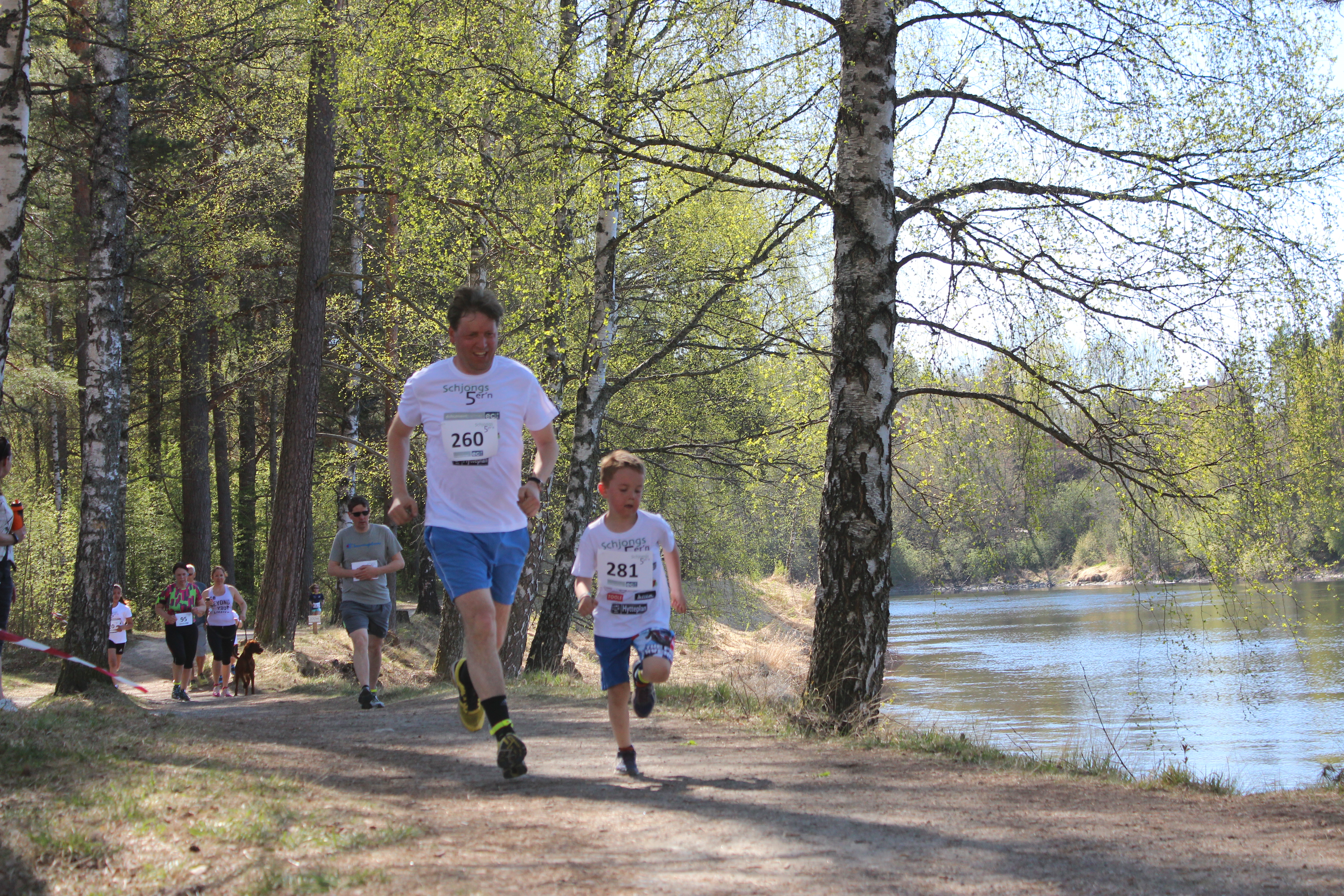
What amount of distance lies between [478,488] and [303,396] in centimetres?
1284

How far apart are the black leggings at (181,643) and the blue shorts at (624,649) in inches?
387

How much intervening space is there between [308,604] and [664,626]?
2147cm

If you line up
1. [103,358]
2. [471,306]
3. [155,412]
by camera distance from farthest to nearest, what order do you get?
[155,412], [103,358], [471,306]

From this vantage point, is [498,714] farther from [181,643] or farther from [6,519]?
[181,643]

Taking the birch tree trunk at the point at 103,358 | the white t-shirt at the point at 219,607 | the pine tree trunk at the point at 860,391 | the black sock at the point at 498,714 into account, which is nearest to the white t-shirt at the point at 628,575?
the black sock at the point at 498,714

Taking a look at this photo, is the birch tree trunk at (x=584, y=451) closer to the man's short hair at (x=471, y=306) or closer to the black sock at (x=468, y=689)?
the man's short hair at (x=471, y=306)

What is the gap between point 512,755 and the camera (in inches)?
194

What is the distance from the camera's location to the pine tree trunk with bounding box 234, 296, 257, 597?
22.9 meters

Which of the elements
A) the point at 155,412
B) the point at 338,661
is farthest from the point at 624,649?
the point at 155,412

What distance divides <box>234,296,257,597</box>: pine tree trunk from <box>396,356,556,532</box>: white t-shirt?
18.5 metres

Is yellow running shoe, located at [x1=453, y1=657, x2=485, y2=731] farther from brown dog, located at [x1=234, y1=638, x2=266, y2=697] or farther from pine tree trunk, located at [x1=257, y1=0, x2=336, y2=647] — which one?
pine tree trunk, located at [x1=257, y1=0, x2=336, y2=647]

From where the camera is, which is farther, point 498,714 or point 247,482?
point 247,482

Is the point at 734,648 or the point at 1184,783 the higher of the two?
the point at 1184,783

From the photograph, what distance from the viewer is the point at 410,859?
358 cm
